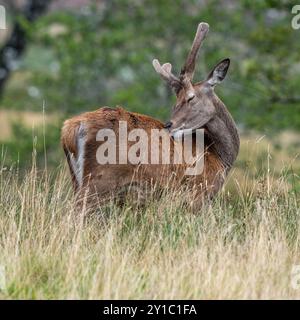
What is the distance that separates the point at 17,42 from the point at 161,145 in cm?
1317

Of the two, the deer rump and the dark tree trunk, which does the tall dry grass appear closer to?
the deer rump

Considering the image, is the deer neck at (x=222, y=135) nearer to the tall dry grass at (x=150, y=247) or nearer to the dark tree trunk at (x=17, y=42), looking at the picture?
the tall dry grass at (x=150, y=247)

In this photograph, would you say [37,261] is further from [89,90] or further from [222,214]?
[89,90]

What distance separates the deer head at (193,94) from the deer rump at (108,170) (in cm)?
74

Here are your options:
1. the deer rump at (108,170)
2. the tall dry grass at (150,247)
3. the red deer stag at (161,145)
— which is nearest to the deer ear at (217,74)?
the red deer stag at (161,145)

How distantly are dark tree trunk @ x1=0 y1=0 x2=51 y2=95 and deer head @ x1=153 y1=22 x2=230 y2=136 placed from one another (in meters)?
11.2

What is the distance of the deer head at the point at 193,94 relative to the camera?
897 cm

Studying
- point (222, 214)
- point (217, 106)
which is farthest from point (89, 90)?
point (222, 214)

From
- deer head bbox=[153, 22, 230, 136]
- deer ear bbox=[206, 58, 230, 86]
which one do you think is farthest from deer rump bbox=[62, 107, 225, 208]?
deer ear bbox=[206, 58, 230, 86]

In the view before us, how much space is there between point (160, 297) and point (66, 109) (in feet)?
51.0

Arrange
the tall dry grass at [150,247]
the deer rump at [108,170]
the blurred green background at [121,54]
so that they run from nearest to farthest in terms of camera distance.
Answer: the tall dry grass at [150,247]
the deer rump at [108,170]
the blurred green background at [121,54]

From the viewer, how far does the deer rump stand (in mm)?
7787

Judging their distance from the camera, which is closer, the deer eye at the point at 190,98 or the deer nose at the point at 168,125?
the deer nose at the point at 168,125
